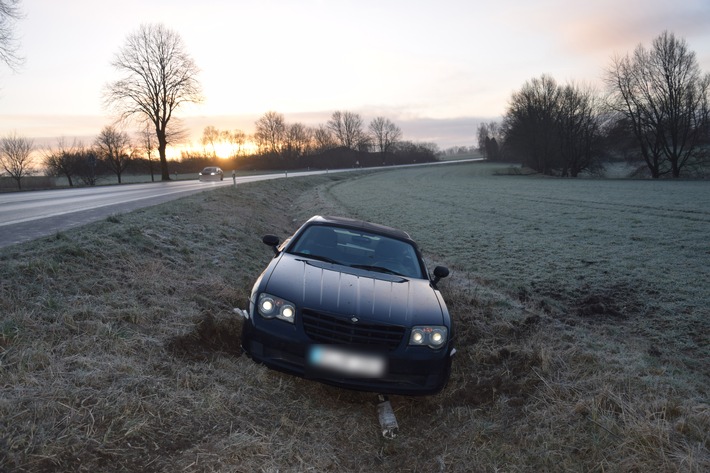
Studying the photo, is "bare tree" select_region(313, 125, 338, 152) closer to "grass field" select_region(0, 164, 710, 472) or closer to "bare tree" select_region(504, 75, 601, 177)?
"bare tree" select_region(504, 75, 601, 177)

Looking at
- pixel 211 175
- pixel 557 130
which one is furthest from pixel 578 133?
pixel 211 175

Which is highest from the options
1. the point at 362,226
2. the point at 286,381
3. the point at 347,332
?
the point at 362,226

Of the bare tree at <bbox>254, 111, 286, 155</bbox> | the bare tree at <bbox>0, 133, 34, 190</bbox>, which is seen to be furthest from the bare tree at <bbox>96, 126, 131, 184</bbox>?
the bare tree at <bbox>254, 111, 286, 155</bbox>

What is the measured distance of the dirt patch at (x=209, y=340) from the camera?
418 cm

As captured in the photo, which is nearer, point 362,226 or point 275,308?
point 275,308

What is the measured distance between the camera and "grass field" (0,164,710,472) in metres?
2.83

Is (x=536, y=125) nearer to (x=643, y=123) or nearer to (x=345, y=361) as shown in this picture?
(x=643, y=123)

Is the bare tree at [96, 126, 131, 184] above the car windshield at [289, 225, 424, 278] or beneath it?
above

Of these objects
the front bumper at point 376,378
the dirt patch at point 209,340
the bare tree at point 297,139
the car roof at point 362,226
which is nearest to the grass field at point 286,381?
the dirt patch at point 209,340

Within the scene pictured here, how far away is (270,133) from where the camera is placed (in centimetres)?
10731

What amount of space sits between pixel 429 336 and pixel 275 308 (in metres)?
1.37

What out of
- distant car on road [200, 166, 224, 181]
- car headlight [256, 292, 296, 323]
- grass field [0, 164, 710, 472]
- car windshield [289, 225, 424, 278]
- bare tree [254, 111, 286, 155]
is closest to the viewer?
grass field [0, 164, 710, 472]

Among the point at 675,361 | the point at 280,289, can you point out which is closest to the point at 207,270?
the point at 280,289

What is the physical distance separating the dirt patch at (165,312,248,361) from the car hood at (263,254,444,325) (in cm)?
95
